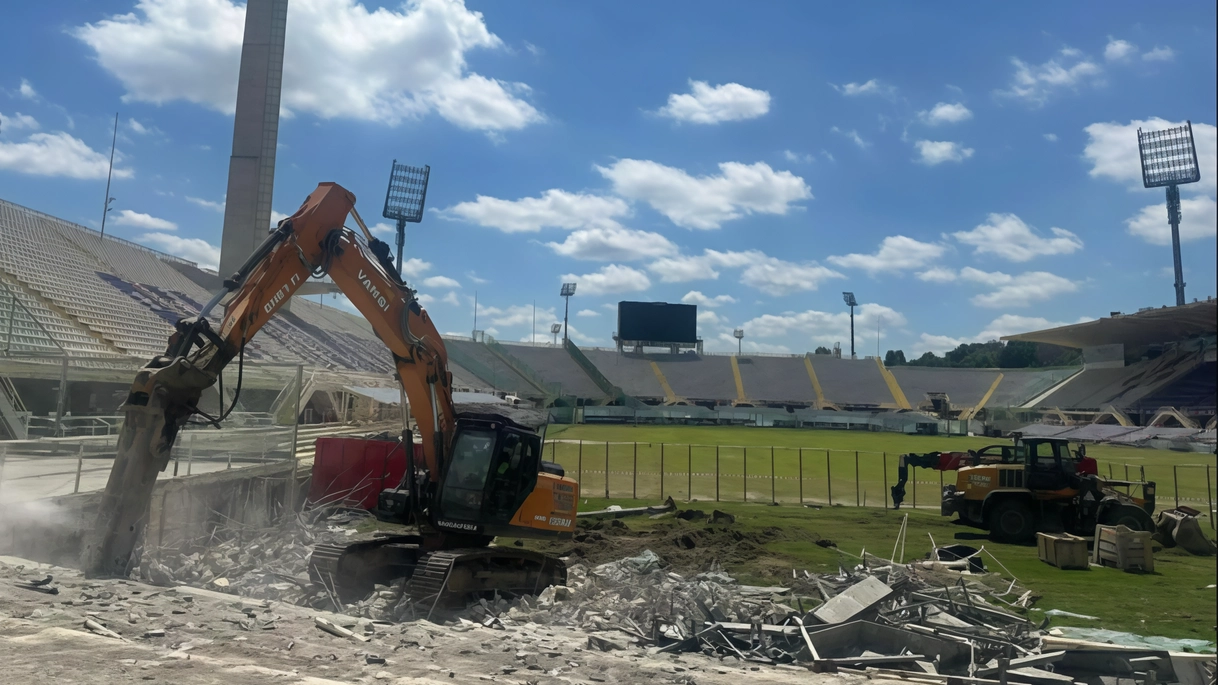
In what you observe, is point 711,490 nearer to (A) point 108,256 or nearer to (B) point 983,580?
(B) point 983,580

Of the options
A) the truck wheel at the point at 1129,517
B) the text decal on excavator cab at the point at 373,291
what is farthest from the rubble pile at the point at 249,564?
the truck wheel at the point at 1129,517

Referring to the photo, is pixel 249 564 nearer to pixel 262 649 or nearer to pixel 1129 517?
pixel 262 649

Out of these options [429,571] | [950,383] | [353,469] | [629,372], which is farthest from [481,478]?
[950,383]

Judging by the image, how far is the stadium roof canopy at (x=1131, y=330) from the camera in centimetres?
5747

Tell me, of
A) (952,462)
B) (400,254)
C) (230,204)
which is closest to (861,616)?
(952,462)

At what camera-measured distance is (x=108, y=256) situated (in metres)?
44.5

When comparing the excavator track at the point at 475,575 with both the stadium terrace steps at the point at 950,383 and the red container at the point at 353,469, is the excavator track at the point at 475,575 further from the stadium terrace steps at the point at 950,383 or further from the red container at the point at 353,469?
the stadium terrace steps at the point at 950,383

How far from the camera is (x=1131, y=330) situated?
6700cm

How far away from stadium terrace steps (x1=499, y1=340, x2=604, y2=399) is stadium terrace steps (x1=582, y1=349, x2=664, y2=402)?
334 centimetres

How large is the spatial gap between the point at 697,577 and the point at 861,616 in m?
3.56

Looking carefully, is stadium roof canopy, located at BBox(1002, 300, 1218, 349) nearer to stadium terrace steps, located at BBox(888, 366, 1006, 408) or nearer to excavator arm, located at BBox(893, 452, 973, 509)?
stadium terrace steps, located at BBox(888, 366, 1006, 408)

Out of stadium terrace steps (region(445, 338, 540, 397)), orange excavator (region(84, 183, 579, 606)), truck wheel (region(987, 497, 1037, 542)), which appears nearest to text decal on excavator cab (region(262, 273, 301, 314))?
orange excavator (region(84, 183, 579, 606))

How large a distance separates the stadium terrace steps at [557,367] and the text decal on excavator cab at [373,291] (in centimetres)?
6118

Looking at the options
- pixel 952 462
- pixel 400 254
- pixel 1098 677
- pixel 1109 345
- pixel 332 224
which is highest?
pixel 400 254
